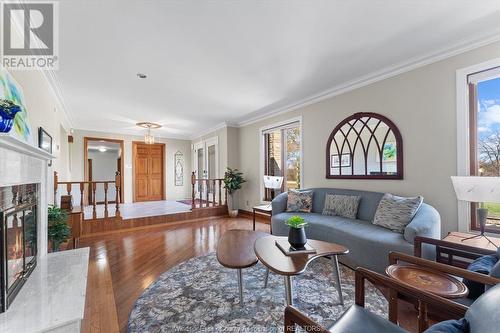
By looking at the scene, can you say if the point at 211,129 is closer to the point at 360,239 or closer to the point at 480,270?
the point at 360,239

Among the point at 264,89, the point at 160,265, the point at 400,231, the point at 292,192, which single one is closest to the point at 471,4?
the point at 400,231

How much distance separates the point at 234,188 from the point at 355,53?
13.0 ft

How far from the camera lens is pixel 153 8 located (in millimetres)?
1792

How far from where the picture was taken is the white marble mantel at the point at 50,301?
1239mm

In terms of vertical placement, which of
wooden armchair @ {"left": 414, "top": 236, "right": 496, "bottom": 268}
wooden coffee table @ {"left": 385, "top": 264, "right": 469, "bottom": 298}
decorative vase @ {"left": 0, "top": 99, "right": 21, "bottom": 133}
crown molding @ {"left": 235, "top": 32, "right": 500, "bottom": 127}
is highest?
crown molding @ {"left": 235, "top": 32, "right": 500, "bottom": 127}

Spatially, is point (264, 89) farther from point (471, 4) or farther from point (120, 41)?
point (471, 4)

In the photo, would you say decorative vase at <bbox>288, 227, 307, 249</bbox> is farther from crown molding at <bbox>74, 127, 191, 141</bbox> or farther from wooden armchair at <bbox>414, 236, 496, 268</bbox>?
crown molding at <bbox>74, 127, 191, 141</bbox>

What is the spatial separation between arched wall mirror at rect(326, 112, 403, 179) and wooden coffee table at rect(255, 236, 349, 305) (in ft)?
5.72

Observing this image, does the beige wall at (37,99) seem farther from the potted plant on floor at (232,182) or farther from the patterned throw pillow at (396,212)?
the patterned throw pillow at (396,212)

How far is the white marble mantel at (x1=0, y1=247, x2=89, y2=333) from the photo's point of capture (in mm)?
1239

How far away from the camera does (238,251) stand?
82.2 inches

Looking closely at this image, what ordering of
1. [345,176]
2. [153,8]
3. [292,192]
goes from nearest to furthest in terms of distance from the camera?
1. [153,8]
2. [345,176]
3. [292,192]

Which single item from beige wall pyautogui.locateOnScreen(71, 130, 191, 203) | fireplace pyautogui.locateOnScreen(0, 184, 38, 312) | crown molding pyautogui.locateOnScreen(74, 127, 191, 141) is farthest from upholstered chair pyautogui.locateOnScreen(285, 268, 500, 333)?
crown molding pyautogui.locateOnScreen(74, 127, 191, 141)

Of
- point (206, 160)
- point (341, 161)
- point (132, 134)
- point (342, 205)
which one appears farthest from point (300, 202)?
point (132, 134)
